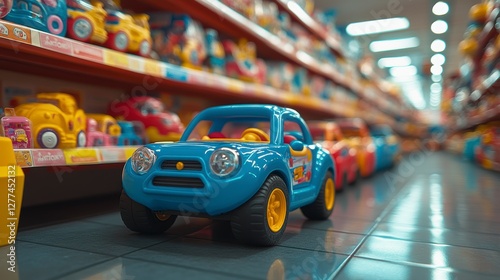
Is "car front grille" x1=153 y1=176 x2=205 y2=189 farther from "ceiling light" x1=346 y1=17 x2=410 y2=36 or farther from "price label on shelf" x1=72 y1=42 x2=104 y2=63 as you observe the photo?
"ceiling light" x1=346 y1=17 x2=410 y2=36

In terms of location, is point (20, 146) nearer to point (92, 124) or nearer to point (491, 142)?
point (92, 124)

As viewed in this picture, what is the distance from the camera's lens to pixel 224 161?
2016mm

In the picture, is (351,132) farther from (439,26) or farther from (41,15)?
(439,26)

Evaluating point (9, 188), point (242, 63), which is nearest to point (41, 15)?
point (9, 188)

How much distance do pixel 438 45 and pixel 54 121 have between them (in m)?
14.0

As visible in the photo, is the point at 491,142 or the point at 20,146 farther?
the point at 491,142

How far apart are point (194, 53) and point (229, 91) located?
64 cm

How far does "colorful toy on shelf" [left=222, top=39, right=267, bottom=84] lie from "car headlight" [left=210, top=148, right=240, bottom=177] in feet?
8.65

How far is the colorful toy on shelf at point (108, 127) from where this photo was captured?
9.27 feet

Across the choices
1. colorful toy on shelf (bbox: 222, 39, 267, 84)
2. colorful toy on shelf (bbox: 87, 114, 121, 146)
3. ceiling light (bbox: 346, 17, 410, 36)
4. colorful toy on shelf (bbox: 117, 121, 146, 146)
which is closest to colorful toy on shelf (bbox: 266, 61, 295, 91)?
colorful toy on shelf (bbox: 222, 39, 267, 84)

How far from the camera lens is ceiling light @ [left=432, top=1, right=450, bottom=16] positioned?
900 cm

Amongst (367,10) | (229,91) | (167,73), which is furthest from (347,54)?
(167,73)

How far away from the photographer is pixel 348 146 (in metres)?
5.03

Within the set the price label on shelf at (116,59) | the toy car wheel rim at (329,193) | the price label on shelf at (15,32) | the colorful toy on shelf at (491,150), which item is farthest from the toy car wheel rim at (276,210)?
the colorful toy on shelf at (491,150)
